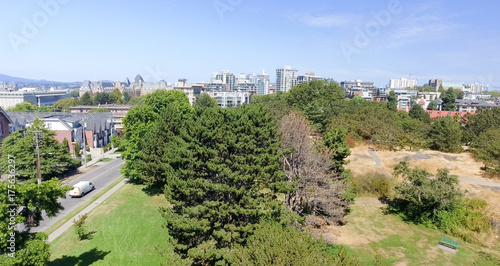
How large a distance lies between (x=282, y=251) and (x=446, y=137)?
39.1 meters

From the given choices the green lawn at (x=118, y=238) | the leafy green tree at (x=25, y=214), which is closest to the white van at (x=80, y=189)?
the green lawn at (x=118, y=238)

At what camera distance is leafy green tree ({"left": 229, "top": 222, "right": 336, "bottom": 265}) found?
10.8 meters

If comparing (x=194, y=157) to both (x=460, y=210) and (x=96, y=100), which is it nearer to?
(x=460, y=210)

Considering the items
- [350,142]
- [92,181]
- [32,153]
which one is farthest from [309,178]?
[32,153]

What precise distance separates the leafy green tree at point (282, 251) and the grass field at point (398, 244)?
22.7 ft

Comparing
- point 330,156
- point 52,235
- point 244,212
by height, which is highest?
point 330,156

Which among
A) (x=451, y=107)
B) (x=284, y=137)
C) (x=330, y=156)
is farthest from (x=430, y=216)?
(x=451, y=107)

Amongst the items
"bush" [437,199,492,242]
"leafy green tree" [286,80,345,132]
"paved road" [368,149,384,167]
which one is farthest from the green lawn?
"leafy green tree" [286,80,345,132]

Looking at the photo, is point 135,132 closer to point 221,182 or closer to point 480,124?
point 221,182

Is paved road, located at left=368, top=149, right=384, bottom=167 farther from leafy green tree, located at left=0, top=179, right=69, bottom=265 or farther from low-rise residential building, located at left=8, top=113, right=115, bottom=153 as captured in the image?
low-rise residential building, located at left=8, top=113, right=115, bottom=153

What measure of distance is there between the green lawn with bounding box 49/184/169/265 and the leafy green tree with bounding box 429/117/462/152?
3665 centimetres

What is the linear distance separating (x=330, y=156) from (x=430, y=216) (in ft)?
30.9

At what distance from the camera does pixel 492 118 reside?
4531 cm

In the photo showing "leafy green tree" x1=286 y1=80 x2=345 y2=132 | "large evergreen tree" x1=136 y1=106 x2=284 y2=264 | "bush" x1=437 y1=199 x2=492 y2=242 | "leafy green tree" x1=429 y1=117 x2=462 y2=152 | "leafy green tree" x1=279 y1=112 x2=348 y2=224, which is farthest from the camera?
"leafy green tree" x1=286 y1=80 x2=345 y2=132
